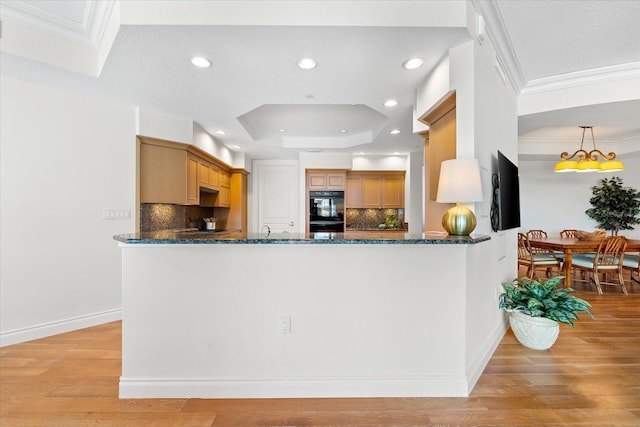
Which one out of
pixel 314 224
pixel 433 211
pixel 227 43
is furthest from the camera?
pixel 314 224

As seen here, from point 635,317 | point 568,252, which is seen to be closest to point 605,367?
point 635,317

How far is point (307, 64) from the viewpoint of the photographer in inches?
91.4

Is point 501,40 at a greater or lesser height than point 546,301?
greater

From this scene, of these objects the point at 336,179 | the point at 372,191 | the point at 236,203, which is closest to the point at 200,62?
the point at 236,203

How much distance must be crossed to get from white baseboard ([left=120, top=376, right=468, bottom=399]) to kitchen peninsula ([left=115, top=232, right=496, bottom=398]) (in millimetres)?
18

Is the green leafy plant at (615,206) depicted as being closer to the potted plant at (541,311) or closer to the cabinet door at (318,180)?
the potted plant at (541,311)

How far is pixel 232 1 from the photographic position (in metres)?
1.85

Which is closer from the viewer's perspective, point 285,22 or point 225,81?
point 285,22

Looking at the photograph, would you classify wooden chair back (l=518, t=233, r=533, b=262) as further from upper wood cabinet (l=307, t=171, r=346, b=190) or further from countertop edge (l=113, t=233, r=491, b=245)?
countertop edge (l=113, t=233, r=491, b=245)

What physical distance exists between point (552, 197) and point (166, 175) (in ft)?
24.6

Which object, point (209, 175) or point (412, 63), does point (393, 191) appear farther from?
point (412, 63)

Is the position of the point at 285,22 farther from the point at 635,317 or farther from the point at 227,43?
the point at 635,317

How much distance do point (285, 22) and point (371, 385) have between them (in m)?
2.40

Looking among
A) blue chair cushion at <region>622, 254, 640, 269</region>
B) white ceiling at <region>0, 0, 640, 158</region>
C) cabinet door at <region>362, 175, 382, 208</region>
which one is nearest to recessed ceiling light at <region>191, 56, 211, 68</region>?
white ceiling at <region>0, 0, 640, 158</region>
